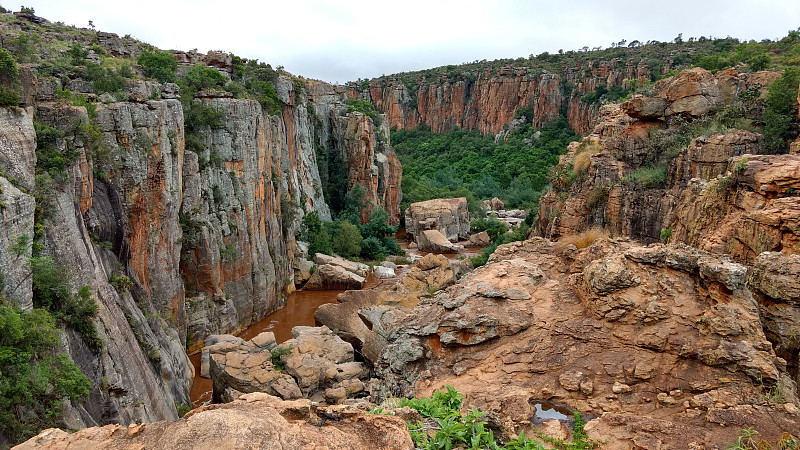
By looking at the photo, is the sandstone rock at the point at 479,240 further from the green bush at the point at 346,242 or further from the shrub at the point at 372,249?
the green bush at the point at 346,242

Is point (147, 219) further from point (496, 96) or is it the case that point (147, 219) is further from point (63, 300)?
point (496, 96)

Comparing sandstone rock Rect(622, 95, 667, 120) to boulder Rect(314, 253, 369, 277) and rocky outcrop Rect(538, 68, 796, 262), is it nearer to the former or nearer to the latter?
rocky outcrop Rect(538, 68, 796, 262)

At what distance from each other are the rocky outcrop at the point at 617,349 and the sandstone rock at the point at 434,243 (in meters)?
25.1

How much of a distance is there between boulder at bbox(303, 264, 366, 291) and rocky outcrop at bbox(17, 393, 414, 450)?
21218 millimetres

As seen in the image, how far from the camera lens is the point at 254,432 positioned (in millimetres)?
4672

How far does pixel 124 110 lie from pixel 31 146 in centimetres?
482

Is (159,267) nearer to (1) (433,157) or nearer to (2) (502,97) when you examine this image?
(1) (433,157)

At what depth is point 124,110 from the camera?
562 inches

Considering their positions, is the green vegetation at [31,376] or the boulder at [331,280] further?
the boulder at [331,280]

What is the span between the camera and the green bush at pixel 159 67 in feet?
68.0

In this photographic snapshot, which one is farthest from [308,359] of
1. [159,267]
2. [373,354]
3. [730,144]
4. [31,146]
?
[730,144]

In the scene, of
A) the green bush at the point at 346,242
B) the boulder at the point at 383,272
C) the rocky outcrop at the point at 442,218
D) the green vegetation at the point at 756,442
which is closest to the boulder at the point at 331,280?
the boulder at the point at 383,272

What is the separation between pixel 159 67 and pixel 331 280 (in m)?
12.6

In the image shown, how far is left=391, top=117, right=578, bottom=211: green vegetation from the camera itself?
4819 centimetres
